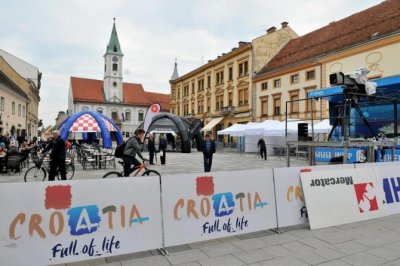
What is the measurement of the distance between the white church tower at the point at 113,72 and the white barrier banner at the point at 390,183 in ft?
264

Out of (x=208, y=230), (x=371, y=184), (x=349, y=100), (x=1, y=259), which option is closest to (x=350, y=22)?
(x=349, y=100)

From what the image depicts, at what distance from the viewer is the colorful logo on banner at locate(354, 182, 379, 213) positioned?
246 inches

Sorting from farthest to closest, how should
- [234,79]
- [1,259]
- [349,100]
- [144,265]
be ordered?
1. [234,79]
2. [349,100]
3. [144,265]
4. [1,259]

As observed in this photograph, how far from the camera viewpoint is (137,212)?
4.46 metres

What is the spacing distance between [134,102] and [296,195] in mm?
82246

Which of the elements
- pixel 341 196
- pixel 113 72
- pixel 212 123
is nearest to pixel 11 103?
pixel 212 123

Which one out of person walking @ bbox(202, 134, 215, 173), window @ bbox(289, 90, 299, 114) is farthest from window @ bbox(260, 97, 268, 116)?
person walking @ bbox(202, 134, 215, 173)

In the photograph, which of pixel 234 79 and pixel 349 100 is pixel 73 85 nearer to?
pixel 234 79

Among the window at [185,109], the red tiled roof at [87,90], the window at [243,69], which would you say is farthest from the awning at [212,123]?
the red tiled roof at [87,90]

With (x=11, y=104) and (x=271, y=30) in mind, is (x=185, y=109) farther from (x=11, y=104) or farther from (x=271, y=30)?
(x=11, y=104)

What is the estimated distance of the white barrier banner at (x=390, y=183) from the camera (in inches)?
263

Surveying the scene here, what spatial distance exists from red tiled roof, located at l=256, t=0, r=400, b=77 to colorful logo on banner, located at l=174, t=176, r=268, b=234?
81.3 feet

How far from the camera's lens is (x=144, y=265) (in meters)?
4.18

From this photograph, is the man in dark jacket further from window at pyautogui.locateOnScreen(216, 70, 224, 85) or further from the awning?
window at pyautogui.locateOnScreen(216, 70, 224, 85)
